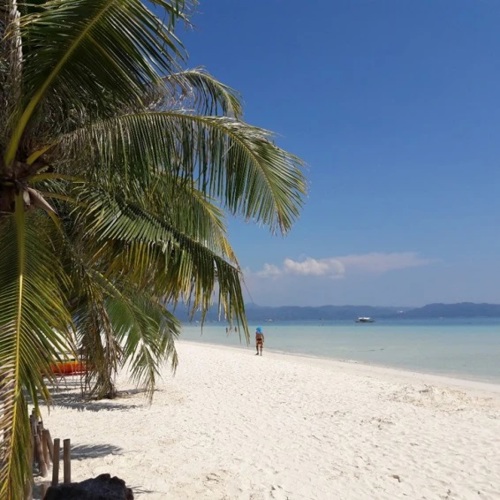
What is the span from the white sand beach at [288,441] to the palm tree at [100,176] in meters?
2.50

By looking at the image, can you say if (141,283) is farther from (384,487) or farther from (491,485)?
(491,485)

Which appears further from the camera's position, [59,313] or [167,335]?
[167,335]

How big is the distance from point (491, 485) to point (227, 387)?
9066 millimetres

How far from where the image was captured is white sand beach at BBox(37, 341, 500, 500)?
6324mm

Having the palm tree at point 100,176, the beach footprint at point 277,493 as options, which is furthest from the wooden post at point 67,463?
the beach footprint at point 277,493

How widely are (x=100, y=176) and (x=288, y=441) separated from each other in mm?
5492

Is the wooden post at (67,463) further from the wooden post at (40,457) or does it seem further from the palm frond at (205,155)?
the palm frond at (205,155)

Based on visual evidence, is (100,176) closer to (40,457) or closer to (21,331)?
(21,331)

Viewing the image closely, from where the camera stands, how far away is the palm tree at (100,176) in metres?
3.28

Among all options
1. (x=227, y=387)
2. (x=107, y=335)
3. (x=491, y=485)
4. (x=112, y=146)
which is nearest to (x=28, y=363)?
(x=112, y=146)

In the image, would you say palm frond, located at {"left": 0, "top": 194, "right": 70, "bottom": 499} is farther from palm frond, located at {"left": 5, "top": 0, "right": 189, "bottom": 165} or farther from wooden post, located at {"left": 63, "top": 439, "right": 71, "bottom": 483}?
wooden post, located at {"left": 63, "top": 439, "right": 71, "bottom": 483}

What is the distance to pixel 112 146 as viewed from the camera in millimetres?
4250

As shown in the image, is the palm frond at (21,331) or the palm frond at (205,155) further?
the palm frond at (205,155)

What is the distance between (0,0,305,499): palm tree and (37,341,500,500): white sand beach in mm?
2504
